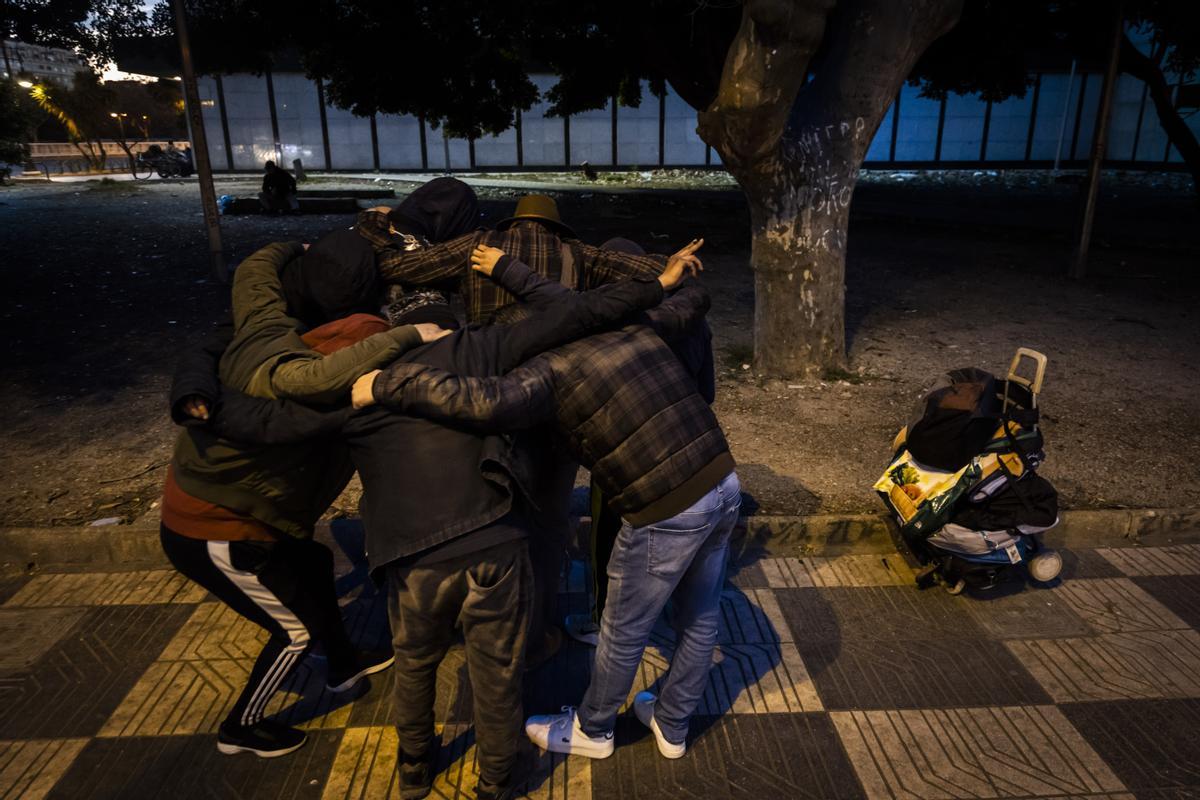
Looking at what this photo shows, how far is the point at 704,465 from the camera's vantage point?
271 cm

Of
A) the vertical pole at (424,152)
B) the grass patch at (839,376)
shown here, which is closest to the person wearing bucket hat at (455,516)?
the grass patch at (839,376)

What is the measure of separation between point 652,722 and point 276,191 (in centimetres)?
1850

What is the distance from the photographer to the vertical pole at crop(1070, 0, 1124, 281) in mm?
10109

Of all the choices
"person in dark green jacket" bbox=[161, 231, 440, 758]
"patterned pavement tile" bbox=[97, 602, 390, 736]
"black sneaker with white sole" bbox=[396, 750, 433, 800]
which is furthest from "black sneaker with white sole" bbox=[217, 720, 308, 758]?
"black sneaker with white sole" bbox=[396, 750, 433, 800]

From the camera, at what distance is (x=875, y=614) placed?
4.14 meters

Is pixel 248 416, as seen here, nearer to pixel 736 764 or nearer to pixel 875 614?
pixel 736 764

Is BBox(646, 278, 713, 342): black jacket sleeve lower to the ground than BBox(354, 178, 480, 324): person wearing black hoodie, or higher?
lower

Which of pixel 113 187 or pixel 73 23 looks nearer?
A: pixel 73 23

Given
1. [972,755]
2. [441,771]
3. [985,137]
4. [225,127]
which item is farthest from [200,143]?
[985,137]

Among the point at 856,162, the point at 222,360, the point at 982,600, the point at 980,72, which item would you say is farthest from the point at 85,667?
the point at 980,72

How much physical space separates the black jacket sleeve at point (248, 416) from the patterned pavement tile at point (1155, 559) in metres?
4.36

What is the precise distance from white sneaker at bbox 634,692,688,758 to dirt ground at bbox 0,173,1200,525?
190 centimetres

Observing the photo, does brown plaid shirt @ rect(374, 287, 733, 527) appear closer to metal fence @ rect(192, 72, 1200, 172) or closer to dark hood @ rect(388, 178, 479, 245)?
dark hood @ rect(388, 178, 479, 245)

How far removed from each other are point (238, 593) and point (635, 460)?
1566mm
